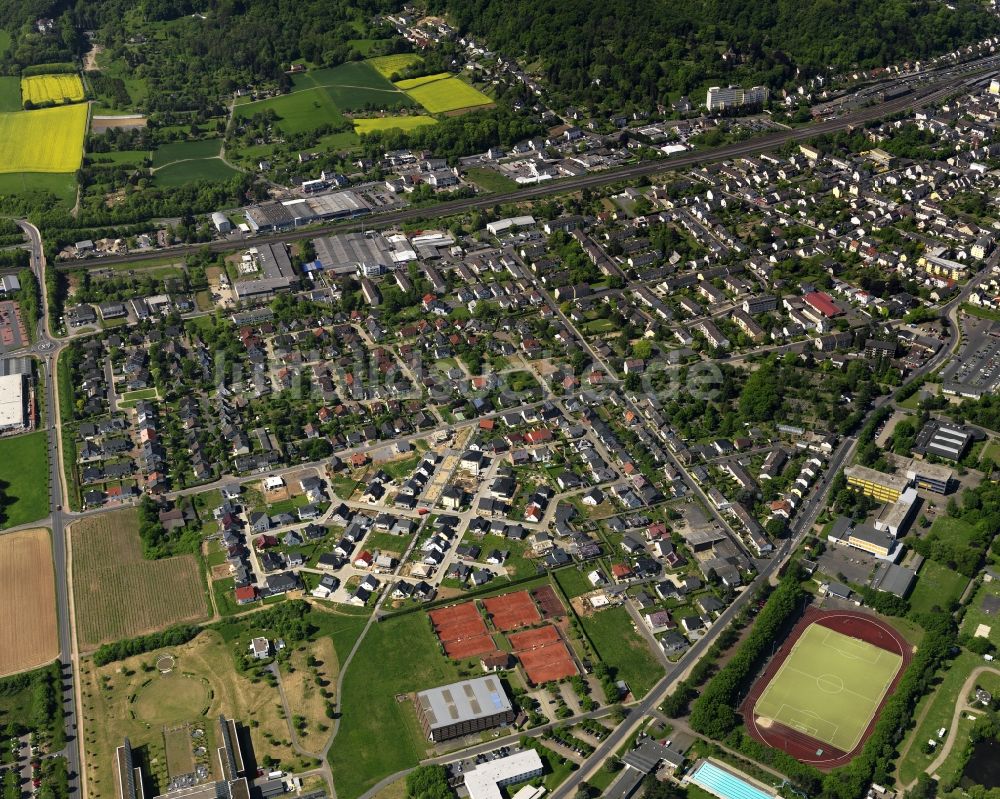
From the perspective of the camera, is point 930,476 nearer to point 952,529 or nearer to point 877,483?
point 877,483

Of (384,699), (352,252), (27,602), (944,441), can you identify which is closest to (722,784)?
(384,699)

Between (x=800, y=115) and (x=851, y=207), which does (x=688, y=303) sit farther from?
(x=800, y=115)

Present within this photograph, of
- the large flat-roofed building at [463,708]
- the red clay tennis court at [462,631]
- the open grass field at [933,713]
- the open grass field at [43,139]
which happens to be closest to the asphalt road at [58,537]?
the large flat-roofed building at [463,708]

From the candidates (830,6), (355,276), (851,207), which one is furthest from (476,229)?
(830,6)

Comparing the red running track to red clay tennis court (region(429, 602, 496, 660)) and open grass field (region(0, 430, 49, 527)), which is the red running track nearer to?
red clay tennis court (region(429, 602, 496, 660))

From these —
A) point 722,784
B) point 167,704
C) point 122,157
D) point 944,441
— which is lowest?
point 122,157

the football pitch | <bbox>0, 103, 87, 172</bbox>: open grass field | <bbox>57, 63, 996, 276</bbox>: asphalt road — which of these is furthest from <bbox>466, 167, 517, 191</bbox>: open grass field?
the football pitch
